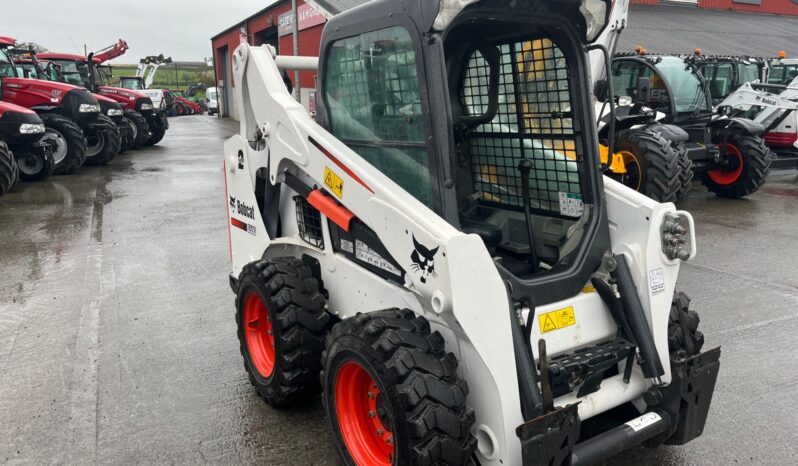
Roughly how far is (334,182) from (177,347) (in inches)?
80.4

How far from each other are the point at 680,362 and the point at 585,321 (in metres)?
0.41

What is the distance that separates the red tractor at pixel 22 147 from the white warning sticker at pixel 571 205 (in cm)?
927

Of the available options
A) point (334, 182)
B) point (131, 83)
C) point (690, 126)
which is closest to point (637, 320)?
point (334, 182)

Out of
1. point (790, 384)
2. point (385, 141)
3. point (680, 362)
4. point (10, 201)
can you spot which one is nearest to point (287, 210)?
point (385, 141)

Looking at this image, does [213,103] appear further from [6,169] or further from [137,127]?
[6,169]

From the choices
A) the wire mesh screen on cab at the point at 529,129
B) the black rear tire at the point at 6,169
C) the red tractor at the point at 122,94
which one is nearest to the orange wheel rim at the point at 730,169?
the wire mesh screen on cab at the point at 529,129

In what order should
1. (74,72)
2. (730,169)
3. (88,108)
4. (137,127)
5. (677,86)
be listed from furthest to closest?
(137,127) → (74,72) → (88,108) → (730,169) → (677,86)

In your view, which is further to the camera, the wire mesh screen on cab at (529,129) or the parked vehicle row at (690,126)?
the parked vehicle row at (690,126)

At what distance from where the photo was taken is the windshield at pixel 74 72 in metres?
16.8

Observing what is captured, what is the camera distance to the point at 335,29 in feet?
10.4

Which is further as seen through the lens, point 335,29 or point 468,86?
point 468,86

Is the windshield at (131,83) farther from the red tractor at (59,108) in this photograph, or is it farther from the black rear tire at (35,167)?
the black rear tire at (35,167)

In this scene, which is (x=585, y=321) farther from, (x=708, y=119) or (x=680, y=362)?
(x=708, y=119)

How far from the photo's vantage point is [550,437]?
2240mm
